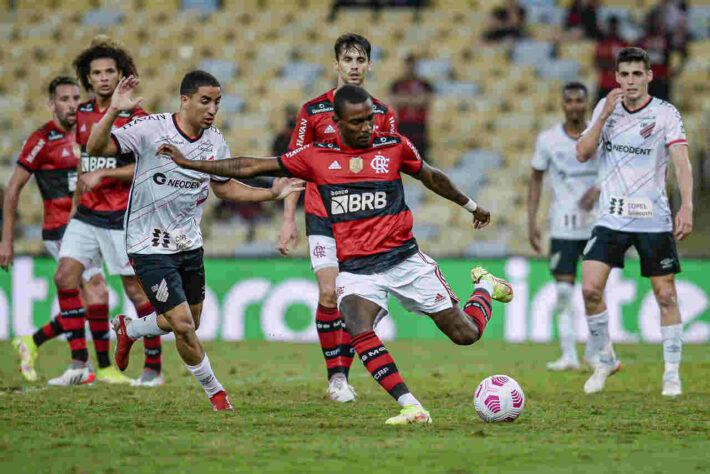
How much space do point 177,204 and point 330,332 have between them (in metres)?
1.73

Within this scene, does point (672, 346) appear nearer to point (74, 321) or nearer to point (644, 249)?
point (644, 249)

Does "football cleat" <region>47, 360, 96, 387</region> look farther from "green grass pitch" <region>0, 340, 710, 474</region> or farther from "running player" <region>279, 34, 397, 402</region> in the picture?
"running player" <region>279, 34, 397, 402</region>

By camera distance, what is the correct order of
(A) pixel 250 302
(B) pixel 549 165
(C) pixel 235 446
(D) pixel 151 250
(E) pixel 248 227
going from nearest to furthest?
(C) pixel 235 446 < (D) pixel 151 250 < (B) pixel 549 165 < (A) pixel 250 302 < (E) pixel 248 227

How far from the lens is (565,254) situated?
1089 centimetres

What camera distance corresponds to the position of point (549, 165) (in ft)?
36.1

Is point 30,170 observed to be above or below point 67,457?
above

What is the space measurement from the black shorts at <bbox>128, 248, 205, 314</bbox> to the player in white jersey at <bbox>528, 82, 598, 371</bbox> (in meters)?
4.64

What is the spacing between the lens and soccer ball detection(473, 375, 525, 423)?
6.44 m

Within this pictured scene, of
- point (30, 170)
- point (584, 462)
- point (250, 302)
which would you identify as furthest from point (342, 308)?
point (250, 302)

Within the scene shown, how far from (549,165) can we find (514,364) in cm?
214

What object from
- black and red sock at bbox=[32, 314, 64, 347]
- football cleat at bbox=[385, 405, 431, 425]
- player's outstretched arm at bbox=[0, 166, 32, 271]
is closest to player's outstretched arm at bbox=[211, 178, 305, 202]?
football cleat at bbox=[385, 405, 431, 425]

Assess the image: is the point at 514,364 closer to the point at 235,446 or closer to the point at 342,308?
the point at 342,308

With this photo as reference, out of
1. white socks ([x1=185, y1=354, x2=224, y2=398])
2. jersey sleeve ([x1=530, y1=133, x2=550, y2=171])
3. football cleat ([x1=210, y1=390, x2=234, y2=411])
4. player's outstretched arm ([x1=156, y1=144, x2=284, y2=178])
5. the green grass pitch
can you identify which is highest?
jersey sleeve ([x1=530, y1=133, x2=550, y2=171])

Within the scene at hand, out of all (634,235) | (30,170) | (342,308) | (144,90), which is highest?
(144,90)
